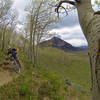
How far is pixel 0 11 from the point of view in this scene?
18172mm

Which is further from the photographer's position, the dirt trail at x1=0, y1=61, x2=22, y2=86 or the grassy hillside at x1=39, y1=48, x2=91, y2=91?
the grassy hillside at x1=39, y1=48, x2=91, y2=91

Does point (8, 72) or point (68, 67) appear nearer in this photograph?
point (8, 72)

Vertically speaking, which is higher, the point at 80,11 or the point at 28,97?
the point at 80,11

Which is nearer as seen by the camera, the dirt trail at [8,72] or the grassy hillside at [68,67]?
the dirt trail at [8,72]

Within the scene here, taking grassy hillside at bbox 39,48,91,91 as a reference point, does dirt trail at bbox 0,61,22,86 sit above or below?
above

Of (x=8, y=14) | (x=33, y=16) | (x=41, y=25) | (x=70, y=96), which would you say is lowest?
(x=70, y=96)

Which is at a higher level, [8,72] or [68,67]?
[8,72]

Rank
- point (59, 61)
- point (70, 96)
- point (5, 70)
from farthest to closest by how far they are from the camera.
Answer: point (59, 61) → point (5, 70) → point (70, 96)

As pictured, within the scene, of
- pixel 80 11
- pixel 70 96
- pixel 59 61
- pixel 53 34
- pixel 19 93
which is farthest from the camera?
pixel 59 61

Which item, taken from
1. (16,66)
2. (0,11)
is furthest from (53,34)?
(0,11)

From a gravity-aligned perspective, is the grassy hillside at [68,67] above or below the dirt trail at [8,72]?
below

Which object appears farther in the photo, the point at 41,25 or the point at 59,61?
the point at 59,61

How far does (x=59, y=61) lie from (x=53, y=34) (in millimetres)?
47781

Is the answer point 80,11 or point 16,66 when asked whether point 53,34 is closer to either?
point 16,66
